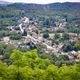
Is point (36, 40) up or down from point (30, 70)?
down

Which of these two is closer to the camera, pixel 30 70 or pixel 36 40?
pixel 30 70

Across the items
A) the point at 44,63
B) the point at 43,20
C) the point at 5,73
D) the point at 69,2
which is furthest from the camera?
the point at 69,2

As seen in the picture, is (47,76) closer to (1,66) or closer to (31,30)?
(1,66)

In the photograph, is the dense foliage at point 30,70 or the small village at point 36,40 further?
the small village at point 36,40

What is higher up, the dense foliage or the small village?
the dense foliage

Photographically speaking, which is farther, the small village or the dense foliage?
the small village

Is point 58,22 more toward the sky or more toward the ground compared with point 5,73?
more toward the ground

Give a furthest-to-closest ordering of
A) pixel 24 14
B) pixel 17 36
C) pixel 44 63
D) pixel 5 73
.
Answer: pixel 24 14 < pixel 17 36 < pixel 44 63 < pixel 5 73

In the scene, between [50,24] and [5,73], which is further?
[50,24]

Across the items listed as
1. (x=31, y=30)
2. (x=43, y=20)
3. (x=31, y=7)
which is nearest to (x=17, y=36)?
(x=31, y=30)

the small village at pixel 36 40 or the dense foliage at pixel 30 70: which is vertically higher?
the dense foliage at pixel 30 70
